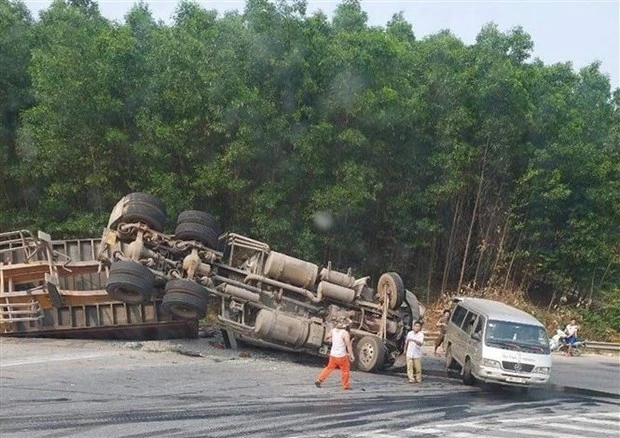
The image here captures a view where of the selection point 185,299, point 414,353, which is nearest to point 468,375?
point 414,353

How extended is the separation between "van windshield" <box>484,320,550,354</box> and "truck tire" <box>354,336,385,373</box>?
271 centimetres

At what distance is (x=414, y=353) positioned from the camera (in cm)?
1766

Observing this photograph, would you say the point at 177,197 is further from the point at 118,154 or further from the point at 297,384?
the point at 297,384

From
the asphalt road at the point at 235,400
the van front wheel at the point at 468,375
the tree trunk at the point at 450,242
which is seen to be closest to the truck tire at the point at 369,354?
the asphalt road at the point at 235,400

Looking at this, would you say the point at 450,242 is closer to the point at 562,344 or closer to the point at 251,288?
the point at 562,344

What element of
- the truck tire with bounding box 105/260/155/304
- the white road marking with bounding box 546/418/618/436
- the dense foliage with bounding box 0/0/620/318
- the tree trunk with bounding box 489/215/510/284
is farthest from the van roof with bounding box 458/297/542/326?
the tree trunk with bounding box 489/215/510/284

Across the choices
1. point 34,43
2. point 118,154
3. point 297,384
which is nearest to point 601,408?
point 297,384

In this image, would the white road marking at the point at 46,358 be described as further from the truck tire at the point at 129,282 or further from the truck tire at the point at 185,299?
the truck tire at the point at 185,299

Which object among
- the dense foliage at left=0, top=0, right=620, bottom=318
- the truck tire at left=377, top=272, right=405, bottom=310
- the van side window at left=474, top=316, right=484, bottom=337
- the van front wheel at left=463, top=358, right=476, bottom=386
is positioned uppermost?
the dense foliage at left=0, top=0, right=620, bottom=318

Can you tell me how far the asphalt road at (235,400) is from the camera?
10.8 metres

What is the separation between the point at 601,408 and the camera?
50.1 ft

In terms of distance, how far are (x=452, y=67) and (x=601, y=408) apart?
62.4 ft

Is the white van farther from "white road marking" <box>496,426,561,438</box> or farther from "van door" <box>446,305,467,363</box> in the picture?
"white road marking" <box>496,426,561,438</box>

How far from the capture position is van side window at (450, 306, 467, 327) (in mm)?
18823
